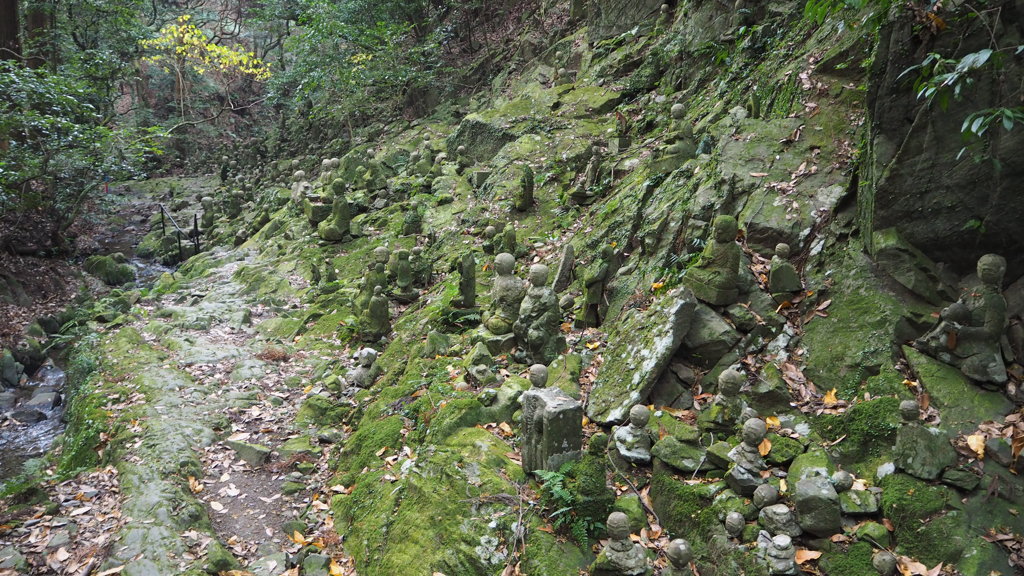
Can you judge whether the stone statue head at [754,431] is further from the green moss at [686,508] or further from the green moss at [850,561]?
the green moss at [850,561]

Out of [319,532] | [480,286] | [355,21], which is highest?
[355,21]

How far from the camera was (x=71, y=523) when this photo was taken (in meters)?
5.28

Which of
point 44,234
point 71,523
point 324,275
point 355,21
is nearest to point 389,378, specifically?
point 71,523

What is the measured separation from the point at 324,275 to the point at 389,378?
4.95m

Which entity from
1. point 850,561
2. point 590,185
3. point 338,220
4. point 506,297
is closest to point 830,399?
point 850,561

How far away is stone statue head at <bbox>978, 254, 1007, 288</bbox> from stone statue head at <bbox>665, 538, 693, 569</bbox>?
2960mm

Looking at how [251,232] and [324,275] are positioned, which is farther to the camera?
[251,232]

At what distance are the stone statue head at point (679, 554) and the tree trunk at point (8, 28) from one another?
1625 centimetres

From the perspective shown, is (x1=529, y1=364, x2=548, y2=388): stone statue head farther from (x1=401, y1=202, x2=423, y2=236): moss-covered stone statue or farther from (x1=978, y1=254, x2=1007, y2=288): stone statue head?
(x1=401, y1=202, x2=423, y2=236): moss-covered stone statue

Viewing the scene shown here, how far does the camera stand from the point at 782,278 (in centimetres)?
538

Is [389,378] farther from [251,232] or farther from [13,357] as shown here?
[251,232]

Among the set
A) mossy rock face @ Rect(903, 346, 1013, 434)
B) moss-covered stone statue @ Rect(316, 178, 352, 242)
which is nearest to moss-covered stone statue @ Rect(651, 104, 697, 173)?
mossy rock face @ Rect(903, 346, 1013, 434)

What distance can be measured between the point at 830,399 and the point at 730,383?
875mm

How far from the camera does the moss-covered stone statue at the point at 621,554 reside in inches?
144
